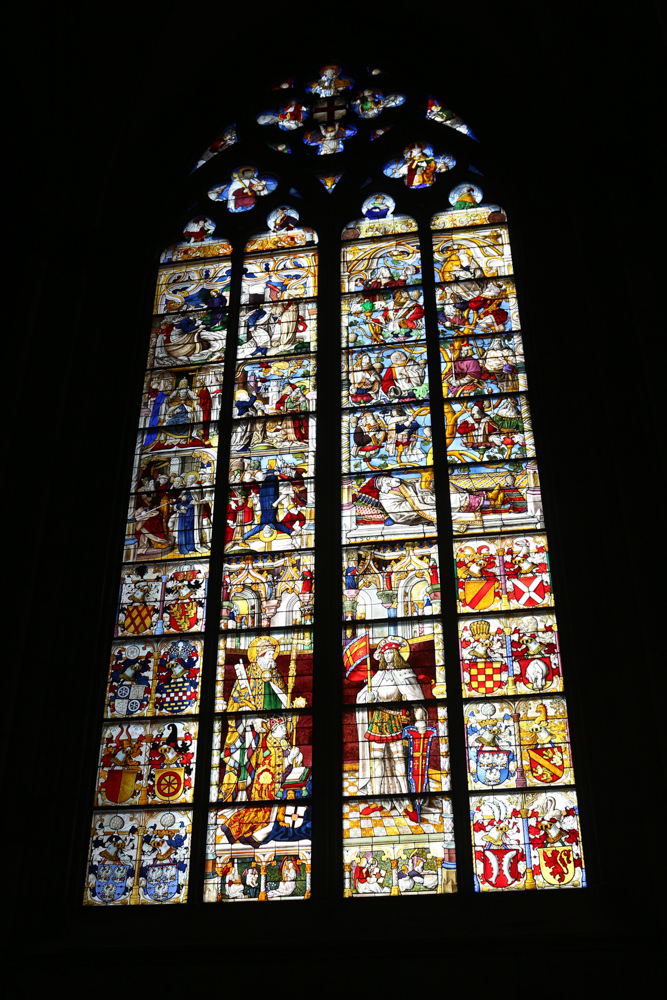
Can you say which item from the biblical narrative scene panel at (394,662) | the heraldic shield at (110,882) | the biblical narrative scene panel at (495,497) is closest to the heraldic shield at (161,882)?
the heraldic shield at (110,882)

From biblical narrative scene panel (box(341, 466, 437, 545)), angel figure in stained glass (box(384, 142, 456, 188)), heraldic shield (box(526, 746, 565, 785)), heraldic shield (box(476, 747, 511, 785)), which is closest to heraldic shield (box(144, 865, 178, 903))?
heraldic shield (box(476, 747, 511, 785))

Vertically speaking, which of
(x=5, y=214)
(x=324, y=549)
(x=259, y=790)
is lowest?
(x=259, y=790)

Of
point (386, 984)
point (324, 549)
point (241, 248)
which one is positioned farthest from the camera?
point (241, 248)

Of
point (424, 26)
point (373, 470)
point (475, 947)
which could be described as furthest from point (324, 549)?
point (424, 26)

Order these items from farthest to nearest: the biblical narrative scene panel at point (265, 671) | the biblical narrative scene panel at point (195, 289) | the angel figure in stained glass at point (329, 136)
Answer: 1. the angel figure in stained glass at point (329, 136)
2. the biblical narrative scene panel at point (195, 289)
3. the biblical narrative scene panel at point (265, 671)

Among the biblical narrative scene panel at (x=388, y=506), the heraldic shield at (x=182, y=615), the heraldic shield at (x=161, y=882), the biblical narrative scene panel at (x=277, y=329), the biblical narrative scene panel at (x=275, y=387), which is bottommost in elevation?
the heraldic shield at (x=161, y=882)

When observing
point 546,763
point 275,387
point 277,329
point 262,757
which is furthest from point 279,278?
point 546,763

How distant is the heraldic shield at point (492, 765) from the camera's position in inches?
222

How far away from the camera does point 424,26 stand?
873 cm

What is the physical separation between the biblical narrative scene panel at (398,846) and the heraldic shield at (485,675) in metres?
0.63

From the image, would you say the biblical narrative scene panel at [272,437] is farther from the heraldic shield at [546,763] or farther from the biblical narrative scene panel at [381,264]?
the heraldic shield at [546,763]

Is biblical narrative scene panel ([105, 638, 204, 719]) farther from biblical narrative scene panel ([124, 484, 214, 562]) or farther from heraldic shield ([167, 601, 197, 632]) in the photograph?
biblical narrative scene panel ([124, 484, 214, 562])

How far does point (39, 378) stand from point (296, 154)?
2954mm

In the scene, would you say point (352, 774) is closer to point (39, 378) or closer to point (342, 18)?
point (39, 378)
